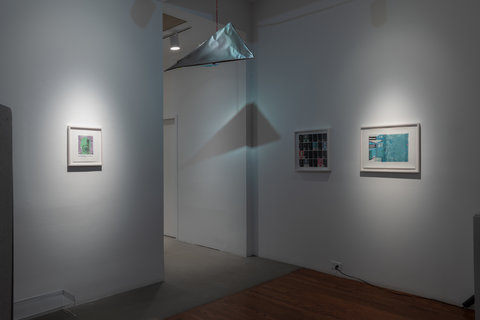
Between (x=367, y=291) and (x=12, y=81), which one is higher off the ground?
(x=12, y=81)

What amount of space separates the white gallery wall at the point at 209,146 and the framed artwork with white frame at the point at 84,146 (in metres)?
1.90

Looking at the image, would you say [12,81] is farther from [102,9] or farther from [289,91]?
[289,91]

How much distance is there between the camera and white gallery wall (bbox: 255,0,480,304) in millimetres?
3172

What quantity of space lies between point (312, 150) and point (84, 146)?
2.49 meters

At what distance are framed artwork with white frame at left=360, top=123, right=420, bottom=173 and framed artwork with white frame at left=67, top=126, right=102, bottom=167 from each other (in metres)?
2.68

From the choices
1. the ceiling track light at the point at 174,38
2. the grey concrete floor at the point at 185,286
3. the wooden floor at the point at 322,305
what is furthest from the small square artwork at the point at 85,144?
the ceiling track light at the point at 174,38

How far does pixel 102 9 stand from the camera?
3389 mm

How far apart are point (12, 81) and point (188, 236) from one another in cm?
353

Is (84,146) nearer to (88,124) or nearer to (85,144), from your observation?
(85,144)

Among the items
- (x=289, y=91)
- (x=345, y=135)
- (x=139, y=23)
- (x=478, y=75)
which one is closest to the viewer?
(x=478, y=75)

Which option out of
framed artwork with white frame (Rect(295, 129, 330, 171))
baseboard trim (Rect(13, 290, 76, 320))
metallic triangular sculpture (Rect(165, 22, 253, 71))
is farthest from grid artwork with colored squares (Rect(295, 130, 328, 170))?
baseboard trim (Rect(13, 290, 76, 320))

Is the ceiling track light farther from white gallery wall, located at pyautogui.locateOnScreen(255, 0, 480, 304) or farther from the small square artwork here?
the small square artwork

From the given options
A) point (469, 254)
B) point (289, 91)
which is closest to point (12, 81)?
point (289, 91)

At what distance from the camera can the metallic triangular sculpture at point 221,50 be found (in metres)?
2.92
